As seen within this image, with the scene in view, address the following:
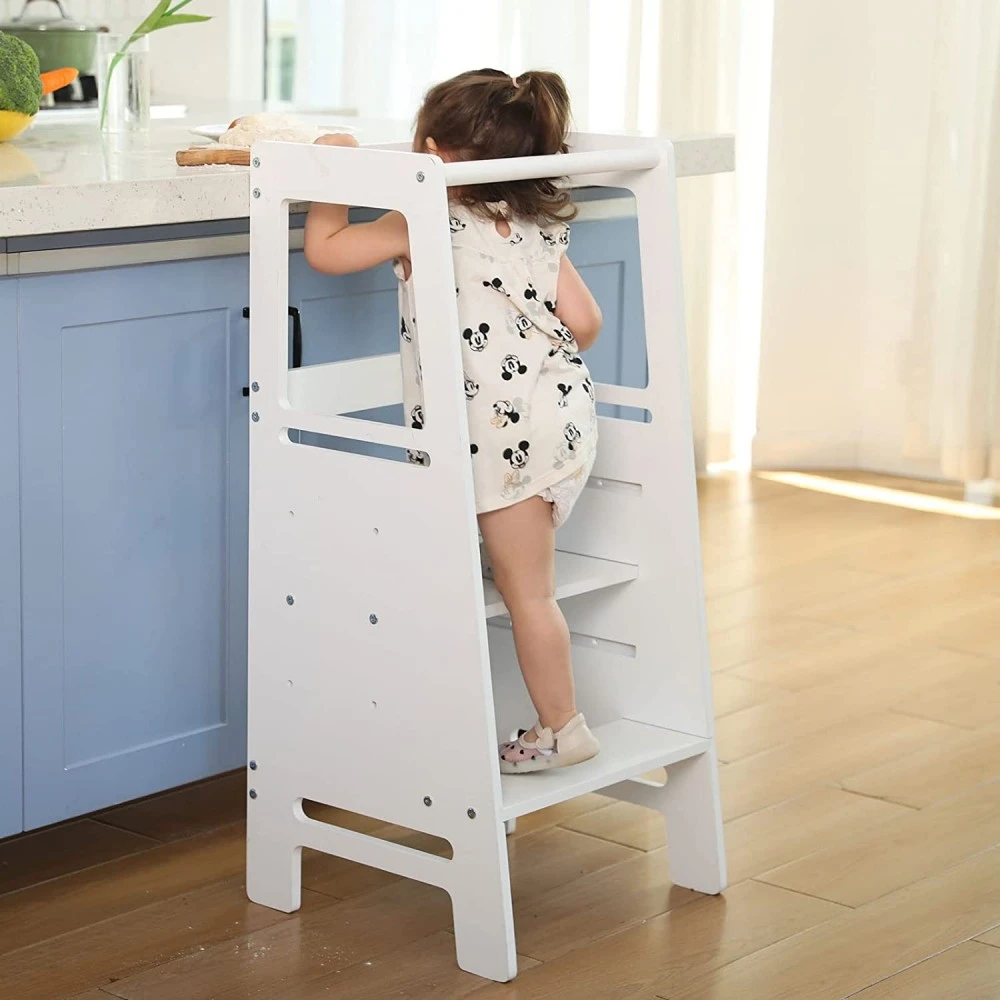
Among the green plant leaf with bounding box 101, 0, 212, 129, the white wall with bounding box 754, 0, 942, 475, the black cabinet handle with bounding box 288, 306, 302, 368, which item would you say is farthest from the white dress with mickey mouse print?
the white wall with bounding box 754, 0, 942, 475

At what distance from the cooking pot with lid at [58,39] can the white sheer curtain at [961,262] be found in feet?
6.72

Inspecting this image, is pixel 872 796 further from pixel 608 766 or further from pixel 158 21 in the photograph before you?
pixel 158 21

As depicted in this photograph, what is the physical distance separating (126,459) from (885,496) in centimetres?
256

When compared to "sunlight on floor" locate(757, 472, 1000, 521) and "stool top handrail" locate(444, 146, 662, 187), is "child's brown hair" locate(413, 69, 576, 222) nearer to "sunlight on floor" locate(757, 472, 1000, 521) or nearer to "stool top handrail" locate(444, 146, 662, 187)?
"stool top handrail" locate(444, 146, 662, 187)

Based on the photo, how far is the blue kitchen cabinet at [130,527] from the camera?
2016 mm

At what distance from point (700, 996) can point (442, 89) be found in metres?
1.01

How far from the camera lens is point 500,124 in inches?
75.2

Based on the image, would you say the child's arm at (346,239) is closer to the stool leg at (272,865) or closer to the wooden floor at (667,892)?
the stool leg at (272,865)

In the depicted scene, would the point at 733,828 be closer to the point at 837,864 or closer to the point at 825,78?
the point at 837,864

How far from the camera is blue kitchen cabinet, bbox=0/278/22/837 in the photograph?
6.37ft

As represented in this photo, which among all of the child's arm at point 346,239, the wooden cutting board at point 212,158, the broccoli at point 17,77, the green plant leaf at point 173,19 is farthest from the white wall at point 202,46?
the child's arm at point 346,239

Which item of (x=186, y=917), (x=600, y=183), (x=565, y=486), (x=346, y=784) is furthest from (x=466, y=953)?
(x=600, y=183)

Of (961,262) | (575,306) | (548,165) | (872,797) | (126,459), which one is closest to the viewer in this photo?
(548,165)

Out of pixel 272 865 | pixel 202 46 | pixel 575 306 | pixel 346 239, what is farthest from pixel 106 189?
pixel 202 46
